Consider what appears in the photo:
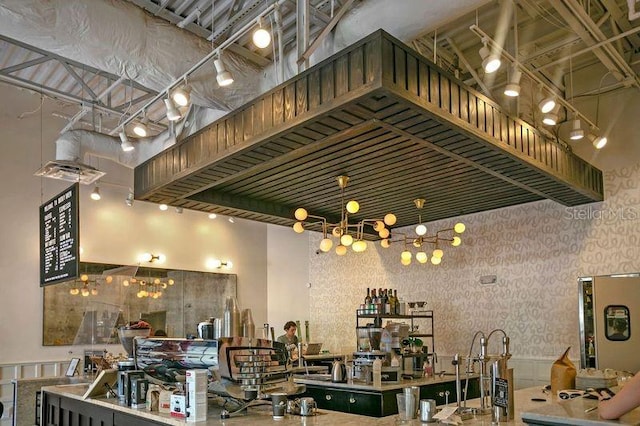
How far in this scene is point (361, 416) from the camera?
3.54 meters

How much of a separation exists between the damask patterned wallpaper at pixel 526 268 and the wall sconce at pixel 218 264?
336 centimetres

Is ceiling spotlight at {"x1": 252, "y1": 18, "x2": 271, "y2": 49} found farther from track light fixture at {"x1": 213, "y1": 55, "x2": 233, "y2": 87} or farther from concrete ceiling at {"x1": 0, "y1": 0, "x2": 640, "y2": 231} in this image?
track light fixture at {"x1": 213, "y1": 55, "x2": 233, "y2": 87}

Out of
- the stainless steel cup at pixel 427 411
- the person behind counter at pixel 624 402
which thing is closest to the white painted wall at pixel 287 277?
the stainless steel cup at pixel 427 411

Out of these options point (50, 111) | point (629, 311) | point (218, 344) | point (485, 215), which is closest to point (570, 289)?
point (629, 311)

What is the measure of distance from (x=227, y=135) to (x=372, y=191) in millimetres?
2547

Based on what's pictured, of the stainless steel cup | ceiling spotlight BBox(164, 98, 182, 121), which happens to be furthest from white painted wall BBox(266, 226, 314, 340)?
the stainless steel cup

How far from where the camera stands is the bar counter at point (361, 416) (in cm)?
270

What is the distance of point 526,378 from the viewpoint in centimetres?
764

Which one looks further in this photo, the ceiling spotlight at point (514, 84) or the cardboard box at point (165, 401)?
the ceiling spotlight at point (514, 84)

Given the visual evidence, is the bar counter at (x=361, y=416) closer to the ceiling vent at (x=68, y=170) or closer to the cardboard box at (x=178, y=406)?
the cardboard box at (x=178, y=406)

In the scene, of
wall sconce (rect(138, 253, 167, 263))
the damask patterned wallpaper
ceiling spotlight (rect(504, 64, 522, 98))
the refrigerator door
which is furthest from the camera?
wall sconce (rect(138, 253, 167, 263))

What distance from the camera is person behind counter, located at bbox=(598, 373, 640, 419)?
2.45 metres

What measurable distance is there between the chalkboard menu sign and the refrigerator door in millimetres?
5673

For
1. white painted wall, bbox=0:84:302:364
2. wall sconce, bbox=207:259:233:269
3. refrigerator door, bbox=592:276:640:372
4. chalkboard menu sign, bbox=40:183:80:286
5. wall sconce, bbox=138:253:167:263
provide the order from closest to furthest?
chalkboard menu sign, bbox=40:183:80:286, refrigerator door, bbox=592:276:640:372, white painted wall, bbox=0:84:302:364, wall sconce, bbox=138:253:167:263, wall sconce, bbox=207:259:233:269
